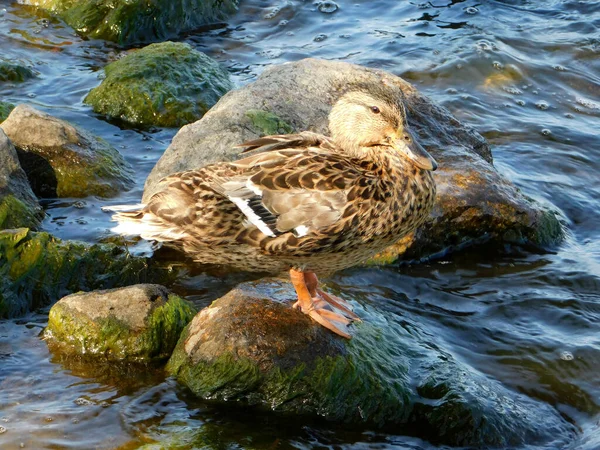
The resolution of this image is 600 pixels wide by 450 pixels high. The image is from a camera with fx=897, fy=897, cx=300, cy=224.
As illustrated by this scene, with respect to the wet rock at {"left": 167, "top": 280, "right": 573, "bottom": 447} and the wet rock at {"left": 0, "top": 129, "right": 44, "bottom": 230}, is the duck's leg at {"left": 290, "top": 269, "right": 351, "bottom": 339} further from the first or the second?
the wet rock at {"left": 0, "top": 129, "right": 44, "bottom": 230}

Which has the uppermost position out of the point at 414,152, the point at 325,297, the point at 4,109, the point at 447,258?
the point at 414,152

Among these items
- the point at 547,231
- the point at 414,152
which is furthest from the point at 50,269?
the point at 547,231

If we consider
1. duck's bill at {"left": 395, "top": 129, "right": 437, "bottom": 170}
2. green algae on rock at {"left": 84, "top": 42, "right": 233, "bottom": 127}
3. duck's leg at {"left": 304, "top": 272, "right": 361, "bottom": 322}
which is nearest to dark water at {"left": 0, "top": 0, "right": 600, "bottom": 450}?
green algae on rock at {"left": 84, "top": 42, "right": 233, "bottom": 127}

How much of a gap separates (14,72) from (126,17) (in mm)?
1830

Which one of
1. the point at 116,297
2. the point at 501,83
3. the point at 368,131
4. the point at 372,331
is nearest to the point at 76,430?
the point at 116,297

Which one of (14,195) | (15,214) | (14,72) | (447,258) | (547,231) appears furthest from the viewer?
(14,72)

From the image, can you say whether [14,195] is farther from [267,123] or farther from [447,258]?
[447,258]

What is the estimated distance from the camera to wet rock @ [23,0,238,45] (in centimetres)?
1091

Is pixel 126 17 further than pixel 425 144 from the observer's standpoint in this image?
Yes

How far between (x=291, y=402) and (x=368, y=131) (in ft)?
5.35

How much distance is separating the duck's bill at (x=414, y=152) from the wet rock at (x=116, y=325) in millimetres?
1655

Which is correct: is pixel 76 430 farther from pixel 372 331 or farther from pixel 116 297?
pixel 372 331

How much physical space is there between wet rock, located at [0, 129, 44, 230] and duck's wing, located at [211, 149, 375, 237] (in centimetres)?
215

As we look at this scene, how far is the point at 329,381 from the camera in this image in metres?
5.04
